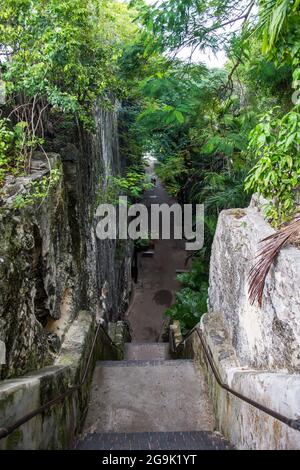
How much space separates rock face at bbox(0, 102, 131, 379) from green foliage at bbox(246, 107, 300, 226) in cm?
233

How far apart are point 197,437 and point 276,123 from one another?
3145 mm

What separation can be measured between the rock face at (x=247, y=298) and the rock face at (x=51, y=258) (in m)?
2.12

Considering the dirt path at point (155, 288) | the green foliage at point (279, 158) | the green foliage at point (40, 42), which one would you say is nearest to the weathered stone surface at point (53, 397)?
the green foliage at point (279, 158)

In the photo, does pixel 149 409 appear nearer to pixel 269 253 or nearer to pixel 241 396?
→ pixel 241 396

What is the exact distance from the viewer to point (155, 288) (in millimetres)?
15852

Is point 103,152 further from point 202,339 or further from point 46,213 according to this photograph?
point 202,339

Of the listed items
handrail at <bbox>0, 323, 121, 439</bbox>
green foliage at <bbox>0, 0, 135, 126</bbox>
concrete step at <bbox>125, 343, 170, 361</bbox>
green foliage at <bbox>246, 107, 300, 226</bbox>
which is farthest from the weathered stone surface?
concrete step at <bbox>125, 343, 170, 361</bbox>

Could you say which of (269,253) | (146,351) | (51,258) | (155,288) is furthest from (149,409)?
(155,288)

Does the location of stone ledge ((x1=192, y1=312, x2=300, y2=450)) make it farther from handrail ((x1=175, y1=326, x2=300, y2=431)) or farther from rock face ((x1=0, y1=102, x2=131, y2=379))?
rock face ((x1=0, y1=102, x2=131, y2=379))

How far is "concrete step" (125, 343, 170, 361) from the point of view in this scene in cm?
923

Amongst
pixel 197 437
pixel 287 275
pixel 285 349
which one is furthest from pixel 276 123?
pixel 197 437

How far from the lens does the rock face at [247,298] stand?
259cm

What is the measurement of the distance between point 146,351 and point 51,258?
5815 mm

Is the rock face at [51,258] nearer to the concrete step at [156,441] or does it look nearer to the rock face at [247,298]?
the concrete step at [156,441]
